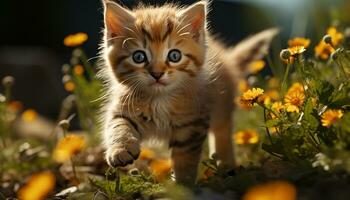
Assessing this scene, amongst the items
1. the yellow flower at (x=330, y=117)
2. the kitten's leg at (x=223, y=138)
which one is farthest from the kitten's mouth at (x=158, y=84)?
the kitten's leg at (x=223, y=138)

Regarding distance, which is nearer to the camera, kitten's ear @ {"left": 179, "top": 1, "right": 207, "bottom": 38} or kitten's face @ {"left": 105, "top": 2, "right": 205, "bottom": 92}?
kitten's face @ {"left": 105, "top": 2, "right": 205, "bottom": 92}

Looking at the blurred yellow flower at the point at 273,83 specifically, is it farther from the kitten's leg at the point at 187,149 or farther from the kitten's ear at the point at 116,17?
the kitten's ear at the point at 116,17

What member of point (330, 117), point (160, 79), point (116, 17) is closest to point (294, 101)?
point (330, 117)

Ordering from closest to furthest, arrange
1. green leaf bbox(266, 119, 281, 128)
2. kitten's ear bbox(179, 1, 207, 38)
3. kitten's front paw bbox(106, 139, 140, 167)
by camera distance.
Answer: green leaf bbox(266, 119, 281, 128), kitten's front paw bbox(106, 139, 140, 167), kitten's ear bbox(179, 1, 207, 38)

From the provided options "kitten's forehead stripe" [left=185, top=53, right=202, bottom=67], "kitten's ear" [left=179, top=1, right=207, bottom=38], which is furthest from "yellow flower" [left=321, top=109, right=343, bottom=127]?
"kitten's ear" [left=179, top=1, right=207, bottom=38]

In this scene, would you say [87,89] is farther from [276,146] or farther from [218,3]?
[218,3]

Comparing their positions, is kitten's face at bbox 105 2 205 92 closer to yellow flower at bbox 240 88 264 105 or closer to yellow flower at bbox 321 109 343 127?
yellow flower at bbox 240 88 264 105

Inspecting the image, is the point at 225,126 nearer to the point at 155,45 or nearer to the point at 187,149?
the point at 187,149
